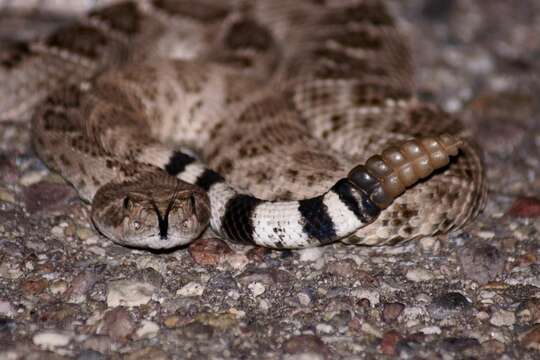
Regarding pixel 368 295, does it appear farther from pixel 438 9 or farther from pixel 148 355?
pixel 438 9

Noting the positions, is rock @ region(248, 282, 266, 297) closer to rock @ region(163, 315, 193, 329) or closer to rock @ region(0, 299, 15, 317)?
rock @ region(163, 315, 193, 329)

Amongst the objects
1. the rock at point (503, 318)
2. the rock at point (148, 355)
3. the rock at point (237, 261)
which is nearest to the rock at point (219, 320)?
the rock at point (148, 355)

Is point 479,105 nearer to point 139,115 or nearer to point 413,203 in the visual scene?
point 413,203

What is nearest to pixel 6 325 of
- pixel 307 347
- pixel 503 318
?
pixel 307 347

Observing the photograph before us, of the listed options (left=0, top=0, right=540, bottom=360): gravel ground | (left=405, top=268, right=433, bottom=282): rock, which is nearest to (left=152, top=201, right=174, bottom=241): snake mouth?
(left=0, top=0, right=540, bottom=360): gravel ground

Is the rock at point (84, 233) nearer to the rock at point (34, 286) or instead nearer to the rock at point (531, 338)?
the rock at point (34, 286)
